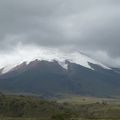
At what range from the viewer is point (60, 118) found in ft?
618

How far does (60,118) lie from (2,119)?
85.8ft

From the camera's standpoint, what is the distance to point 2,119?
Answer: 190625mm
